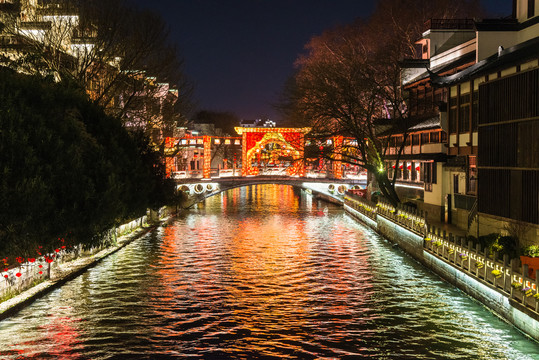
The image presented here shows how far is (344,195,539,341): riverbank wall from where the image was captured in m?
14.1

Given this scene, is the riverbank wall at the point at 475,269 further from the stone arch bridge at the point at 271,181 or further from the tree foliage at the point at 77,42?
the stone arch bridge at the point at 271,181

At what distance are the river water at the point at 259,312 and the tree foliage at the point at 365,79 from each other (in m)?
12.5

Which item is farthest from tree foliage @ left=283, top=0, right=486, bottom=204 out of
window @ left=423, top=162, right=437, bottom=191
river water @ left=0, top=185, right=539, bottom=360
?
river water @ left=0, top=185, right=539, bottom=360

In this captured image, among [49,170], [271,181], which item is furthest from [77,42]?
[271,181]

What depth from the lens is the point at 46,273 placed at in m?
20.7

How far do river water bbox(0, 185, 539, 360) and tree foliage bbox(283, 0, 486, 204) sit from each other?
492 inches

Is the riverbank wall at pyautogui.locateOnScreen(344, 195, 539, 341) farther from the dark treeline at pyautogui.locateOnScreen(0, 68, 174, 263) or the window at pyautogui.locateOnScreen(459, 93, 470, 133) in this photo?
the dark treeline at pyautogui.locateOnScreen(0, 68, 174, 263)

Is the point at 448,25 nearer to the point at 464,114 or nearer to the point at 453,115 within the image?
the point at 453,115

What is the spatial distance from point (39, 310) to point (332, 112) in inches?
1043

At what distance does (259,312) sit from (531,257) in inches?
307

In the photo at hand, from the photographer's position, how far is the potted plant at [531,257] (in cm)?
1704

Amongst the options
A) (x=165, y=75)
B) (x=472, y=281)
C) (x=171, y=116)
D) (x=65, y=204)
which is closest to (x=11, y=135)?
(x=65, y=204)

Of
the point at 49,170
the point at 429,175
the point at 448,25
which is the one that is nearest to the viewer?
the point at 49,170

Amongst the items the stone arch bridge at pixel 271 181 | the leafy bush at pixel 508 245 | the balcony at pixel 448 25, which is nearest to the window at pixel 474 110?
the leafy bush at pixel 508 245
